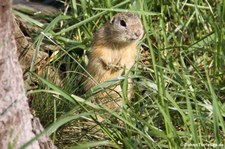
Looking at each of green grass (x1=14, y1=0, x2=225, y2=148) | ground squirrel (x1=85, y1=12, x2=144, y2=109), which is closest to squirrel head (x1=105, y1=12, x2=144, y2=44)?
ground squirrel (x1=85, y1=12, x2=144, y2=109)

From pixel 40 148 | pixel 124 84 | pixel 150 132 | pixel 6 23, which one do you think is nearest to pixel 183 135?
pixel 150 132

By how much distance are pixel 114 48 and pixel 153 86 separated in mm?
1628

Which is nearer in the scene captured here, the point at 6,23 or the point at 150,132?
the point at 6,23

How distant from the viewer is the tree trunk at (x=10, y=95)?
362 centimetres

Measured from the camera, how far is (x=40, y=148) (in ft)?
12.7

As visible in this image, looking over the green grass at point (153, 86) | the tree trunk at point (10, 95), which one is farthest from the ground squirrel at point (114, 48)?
the tree trunk at point (10, 95)

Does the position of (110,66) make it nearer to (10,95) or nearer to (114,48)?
(114,48)

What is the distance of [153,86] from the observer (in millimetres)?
4637

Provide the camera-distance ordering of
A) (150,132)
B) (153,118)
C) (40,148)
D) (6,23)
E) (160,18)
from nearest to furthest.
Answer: (6,23), (40,148), (150,132), (153,118), (160,18)

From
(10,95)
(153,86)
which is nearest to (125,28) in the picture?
(153,86)

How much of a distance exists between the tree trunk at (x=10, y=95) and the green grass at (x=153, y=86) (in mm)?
165

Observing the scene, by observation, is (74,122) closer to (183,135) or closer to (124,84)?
(124,84)

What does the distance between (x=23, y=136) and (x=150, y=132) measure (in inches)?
29.7

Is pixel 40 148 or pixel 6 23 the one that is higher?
pixel 6 23
